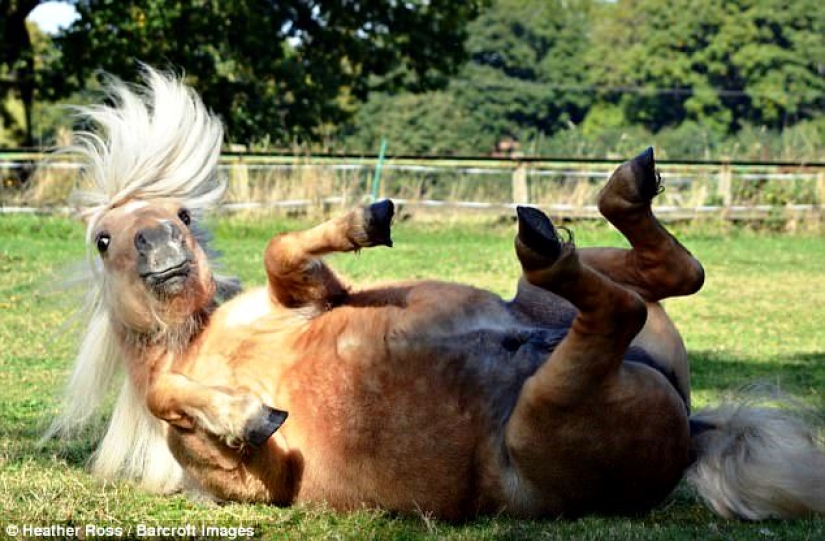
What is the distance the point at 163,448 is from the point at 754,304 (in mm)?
9381

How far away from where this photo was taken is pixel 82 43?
25.3 meters

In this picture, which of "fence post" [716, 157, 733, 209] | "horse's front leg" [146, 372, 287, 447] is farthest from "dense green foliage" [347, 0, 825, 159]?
"horse's front leg" [146, 372, 287, 447]

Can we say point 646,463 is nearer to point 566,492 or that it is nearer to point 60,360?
point 566,492

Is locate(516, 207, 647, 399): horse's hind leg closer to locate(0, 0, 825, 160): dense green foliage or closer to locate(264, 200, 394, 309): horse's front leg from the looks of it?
locate(264, 200, 394, 309): horse's front leg

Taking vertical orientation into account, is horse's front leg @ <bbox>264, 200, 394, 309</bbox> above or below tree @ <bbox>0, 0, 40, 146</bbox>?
below

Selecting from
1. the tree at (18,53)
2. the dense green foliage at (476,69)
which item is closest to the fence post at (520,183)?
the dense green foliage at (476,69)

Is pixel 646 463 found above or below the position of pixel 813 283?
above

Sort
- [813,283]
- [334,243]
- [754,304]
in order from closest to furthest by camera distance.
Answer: [334,243]
[754,304]
[813,283]

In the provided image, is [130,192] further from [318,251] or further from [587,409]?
[587,409]

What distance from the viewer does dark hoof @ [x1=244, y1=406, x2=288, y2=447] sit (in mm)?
3516

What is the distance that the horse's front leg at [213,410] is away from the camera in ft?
11.6

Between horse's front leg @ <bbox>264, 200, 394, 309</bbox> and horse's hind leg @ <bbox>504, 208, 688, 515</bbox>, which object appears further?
horse's front leg @ <bbox>264, 200, 394, 309</bbox>

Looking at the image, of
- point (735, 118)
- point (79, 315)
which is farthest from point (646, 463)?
point (735, 118)

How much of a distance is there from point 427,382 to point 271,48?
25370 millimetres
